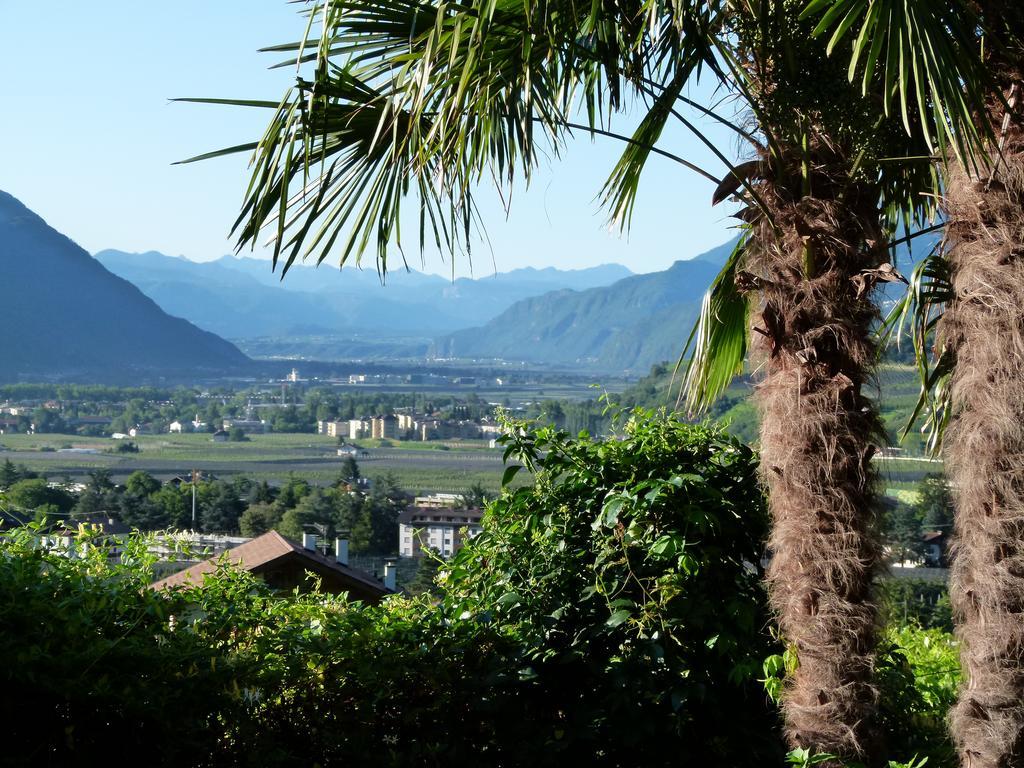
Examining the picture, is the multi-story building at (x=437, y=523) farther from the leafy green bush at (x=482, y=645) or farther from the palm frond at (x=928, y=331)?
the palm frond at (x=928, y=331)

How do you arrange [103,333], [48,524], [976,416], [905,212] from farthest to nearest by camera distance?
1. [103,333]
2. [905,212]
3. [48,524]
4. [976,416]

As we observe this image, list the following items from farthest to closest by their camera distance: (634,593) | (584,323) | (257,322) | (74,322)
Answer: (257,322), (584,323), (74,322), (634,593)

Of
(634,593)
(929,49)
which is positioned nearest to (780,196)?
(929,49)

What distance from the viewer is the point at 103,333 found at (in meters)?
79.5

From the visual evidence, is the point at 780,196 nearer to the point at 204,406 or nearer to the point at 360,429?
the point at 360,429

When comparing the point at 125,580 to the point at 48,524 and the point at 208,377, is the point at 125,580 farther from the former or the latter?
the point at 208,377

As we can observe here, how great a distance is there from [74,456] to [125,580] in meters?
46.0

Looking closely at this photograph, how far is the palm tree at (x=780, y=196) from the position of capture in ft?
9.62

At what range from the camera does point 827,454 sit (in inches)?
117

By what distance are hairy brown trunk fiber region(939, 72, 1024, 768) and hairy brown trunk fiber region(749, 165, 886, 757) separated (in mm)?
261

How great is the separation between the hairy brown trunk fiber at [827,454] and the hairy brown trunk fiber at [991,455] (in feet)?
0.86

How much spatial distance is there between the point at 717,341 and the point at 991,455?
49.4 inches

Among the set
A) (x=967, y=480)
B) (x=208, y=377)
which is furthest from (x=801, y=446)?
(x=208, y=377)

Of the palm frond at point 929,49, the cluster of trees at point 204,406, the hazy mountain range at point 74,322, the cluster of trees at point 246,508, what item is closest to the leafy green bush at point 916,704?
the palm frond at point 929,49
